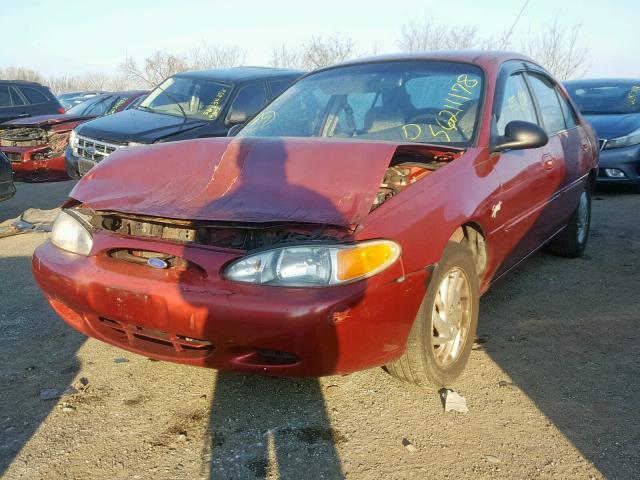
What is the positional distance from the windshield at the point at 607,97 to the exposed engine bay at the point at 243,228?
21.5ft

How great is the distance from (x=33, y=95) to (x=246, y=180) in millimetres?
10288

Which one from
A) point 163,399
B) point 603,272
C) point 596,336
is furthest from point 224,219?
point 603,272

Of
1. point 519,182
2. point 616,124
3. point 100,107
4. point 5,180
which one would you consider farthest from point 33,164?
point 616,124

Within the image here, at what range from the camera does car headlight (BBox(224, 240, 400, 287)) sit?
7.45 ft

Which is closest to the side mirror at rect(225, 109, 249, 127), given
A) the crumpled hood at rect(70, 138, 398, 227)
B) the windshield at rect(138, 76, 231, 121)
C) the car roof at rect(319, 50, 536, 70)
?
the windshield at rect(138, 76, 231, 121)

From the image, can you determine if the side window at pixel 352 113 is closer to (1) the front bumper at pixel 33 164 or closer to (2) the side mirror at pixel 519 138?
(2) the side mirror at pixel 519 138

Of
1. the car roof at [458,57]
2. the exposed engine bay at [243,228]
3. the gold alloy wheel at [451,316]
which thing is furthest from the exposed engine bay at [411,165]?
the car roof at [458,57]

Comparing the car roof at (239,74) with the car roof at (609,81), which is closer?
the car roof at (239,74)

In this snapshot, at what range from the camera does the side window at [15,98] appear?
10.9 meters

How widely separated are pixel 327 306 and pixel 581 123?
359 cm

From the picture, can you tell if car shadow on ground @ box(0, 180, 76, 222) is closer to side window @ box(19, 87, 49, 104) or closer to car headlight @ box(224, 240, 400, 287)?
side window @ box(19, 87, 49, 104)

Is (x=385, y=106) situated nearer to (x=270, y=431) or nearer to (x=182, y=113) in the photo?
(x=270, y=431)

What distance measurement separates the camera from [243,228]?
247 centimetres

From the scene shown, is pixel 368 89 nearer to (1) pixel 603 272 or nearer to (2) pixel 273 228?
(2) pixel 273 228
